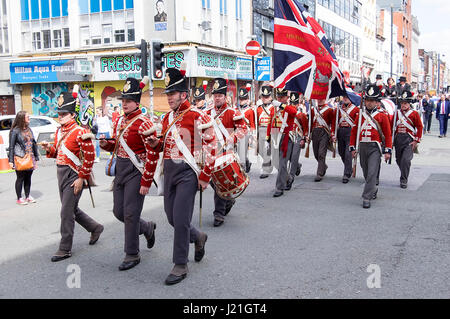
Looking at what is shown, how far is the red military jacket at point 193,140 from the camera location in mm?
5086

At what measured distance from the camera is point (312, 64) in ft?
29.1

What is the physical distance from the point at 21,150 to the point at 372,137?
20.6 ft

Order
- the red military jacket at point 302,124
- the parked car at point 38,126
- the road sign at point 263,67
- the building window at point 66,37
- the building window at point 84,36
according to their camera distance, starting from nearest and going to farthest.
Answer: the red military jacket at point 302,124 → the parked car at point 38,126 → the road sign at point 263,67 → the building window at point 84,36 → the building window at point 66,37

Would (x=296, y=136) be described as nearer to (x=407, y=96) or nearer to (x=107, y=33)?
(x=407, y=96)

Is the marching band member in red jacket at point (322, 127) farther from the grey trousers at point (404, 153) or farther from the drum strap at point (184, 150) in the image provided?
the drum strap at point (184, 150)

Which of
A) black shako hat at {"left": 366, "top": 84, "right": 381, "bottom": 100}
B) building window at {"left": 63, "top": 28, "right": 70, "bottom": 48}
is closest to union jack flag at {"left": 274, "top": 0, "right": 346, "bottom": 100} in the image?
black shako hat at {"left": 366, "top": 84, "right": 381, "bottom": 100}

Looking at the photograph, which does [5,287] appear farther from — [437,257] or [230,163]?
[437,257]

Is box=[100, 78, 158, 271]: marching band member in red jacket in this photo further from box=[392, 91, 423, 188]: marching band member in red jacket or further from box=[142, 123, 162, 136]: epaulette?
box=[392, 91, 423, 188]: marching band member in red jacket

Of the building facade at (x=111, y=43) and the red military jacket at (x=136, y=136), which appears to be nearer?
the red military jacket at (x=136, y=136)

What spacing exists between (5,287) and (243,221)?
11.8ft

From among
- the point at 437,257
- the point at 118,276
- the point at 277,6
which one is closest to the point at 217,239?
the point at 118,276

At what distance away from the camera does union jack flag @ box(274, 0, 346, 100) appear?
8828mm

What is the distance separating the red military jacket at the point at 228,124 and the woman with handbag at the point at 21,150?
11.9ft

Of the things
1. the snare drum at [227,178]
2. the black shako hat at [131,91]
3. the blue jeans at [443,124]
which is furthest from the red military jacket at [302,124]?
the blue jeans at [443,124]
